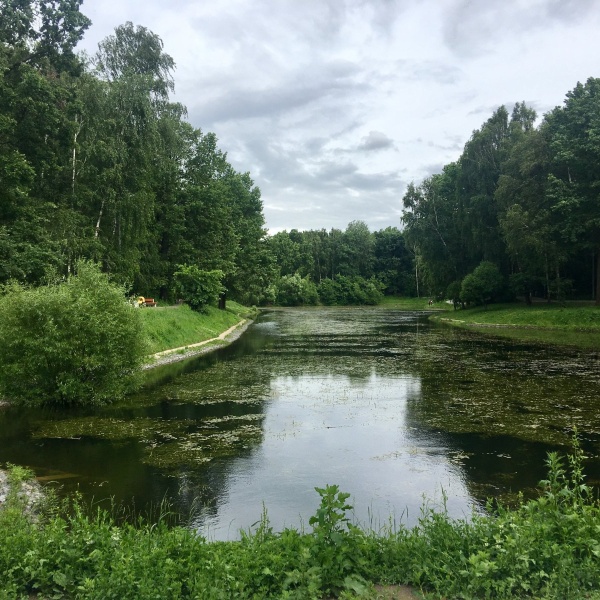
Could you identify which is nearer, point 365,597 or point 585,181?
point 365,597

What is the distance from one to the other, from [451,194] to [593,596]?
6697 cm

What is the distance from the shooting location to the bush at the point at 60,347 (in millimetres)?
16003

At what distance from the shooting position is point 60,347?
1590cm

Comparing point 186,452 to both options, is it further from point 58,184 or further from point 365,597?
point 58,184

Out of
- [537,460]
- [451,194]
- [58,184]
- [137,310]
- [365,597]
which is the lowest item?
[537,460]

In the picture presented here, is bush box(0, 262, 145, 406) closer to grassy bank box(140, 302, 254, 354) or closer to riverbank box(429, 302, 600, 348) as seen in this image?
grassy bank box(140, 302, 254, 354)

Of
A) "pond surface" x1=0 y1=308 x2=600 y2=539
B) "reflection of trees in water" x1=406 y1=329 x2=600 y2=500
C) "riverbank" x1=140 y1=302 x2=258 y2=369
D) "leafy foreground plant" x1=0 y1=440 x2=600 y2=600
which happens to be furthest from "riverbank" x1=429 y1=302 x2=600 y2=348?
"leafy foreground plant" x1=0 y1=440 x2=600 y2=600

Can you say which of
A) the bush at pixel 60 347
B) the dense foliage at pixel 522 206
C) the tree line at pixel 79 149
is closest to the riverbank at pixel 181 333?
the tree line at pixel 79 149

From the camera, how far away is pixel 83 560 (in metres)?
5.58

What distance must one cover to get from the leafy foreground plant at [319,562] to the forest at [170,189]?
18.1 meters

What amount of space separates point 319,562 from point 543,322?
1684 inches

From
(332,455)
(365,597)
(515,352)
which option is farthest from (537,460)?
(515,352)

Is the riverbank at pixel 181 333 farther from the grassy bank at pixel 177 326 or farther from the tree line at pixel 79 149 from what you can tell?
the tree line at pixel 79 149

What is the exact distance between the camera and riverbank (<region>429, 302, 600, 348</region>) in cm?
3594
